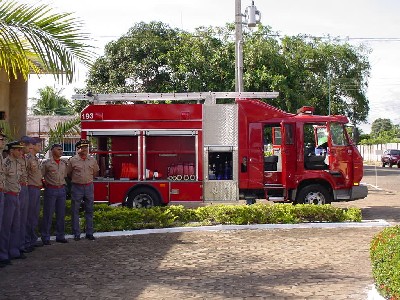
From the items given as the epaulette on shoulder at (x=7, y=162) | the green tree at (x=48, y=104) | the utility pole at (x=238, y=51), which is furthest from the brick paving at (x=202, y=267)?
the green tree at (x=48, y=104)

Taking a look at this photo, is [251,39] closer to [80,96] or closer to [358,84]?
[358,84]

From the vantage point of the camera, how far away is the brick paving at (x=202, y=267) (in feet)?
23.2

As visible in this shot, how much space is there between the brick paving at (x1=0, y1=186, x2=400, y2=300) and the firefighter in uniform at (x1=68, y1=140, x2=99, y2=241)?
0.40 metres

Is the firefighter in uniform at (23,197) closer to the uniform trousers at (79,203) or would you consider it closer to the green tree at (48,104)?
the uniform trousers at (79,203)

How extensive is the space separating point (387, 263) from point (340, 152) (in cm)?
897

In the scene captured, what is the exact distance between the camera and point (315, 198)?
14422 mm

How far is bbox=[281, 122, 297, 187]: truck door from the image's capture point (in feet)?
46.7

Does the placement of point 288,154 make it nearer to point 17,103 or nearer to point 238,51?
point 238,51

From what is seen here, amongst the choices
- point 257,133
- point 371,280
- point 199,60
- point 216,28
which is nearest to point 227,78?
point 199,60

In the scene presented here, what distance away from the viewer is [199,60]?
2961cm

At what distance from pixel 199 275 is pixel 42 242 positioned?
152 inches

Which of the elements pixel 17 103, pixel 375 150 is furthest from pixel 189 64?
pixel 375 150

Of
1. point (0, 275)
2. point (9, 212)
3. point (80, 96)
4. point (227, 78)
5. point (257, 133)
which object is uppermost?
point (227, 78)

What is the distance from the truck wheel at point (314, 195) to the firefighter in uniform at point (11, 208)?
283 inches
